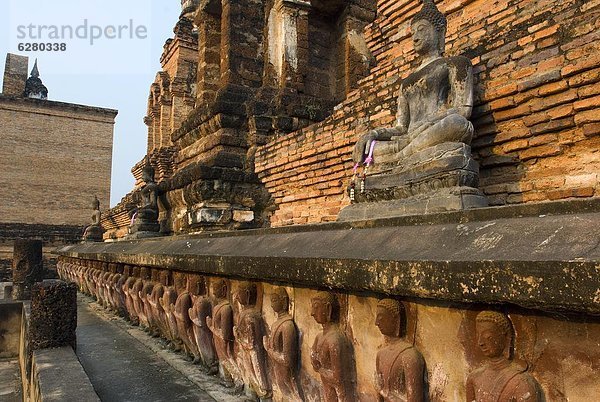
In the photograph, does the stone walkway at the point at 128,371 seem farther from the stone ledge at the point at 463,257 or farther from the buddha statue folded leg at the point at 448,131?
the buddha statue folded leg at the point at 448,131

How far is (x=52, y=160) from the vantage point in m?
27.7

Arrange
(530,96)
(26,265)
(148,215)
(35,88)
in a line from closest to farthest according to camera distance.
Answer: (530,96)
(148,215)
(26,265)
(35,88)

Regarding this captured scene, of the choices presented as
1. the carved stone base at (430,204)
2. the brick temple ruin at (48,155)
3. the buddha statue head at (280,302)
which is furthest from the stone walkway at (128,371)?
the brick temple ruin at (48,155)

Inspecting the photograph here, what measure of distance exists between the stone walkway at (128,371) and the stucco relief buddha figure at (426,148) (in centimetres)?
172

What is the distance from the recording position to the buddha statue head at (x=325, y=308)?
2.31 meters

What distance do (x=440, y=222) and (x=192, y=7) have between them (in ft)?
48.9

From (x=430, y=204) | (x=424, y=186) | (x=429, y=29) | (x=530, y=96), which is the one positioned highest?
(x=429, y=29)

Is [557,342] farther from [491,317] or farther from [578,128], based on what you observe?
[578,128]

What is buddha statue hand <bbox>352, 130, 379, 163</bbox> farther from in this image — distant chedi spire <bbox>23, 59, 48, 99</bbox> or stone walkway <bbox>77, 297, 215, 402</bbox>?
distant chedi spire <bbox>23, 59, 48, 99</bbox>

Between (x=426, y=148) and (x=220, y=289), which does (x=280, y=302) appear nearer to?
(x=220, y=289)

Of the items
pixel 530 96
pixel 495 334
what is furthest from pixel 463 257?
pixel 530 96

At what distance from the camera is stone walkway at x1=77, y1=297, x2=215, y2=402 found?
3.21 m

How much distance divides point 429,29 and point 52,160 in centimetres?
2811

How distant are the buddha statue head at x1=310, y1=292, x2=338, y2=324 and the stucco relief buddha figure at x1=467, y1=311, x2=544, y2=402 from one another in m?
0.80
